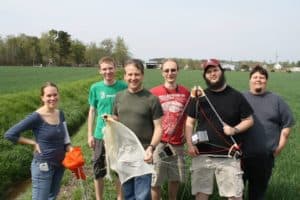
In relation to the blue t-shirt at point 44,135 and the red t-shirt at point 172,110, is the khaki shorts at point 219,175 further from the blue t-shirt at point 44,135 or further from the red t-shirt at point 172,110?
the blue t-shirt at point 44,135

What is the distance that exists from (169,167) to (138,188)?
109cm

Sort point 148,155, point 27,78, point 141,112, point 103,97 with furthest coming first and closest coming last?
point 27,78 < point 103,97 < point 141,112 < point 148,155

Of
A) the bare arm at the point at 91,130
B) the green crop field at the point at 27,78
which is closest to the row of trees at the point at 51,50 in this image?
the green crop field at the point at 27,78

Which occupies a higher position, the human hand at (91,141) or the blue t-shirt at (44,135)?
the blue t-shirt at (44,135)

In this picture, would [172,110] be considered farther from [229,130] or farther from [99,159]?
[99,159]

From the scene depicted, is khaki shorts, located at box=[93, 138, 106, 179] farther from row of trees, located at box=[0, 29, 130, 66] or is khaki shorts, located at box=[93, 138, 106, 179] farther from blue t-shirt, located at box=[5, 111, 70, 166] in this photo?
row of trees, located at box=[0, 29, 130, 66]

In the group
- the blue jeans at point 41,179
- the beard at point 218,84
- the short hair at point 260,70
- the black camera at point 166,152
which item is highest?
the short hair at point 260,70

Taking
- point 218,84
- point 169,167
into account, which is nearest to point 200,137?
point 218,84

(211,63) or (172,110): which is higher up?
(211,63)

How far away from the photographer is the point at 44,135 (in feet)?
18.1

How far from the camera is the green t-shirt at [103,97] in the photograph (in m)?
6.42

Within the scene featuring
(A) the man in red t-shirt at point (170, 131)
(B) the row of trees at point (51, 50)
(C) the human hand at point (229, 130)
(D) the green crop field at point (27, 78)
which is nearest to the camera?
(C) the human hand at point (229, 130)

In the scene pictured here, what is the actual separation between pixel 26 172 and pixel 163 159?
4.96m

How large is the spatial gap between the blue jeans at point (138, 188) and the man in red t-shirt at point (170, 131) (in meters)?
0.83
